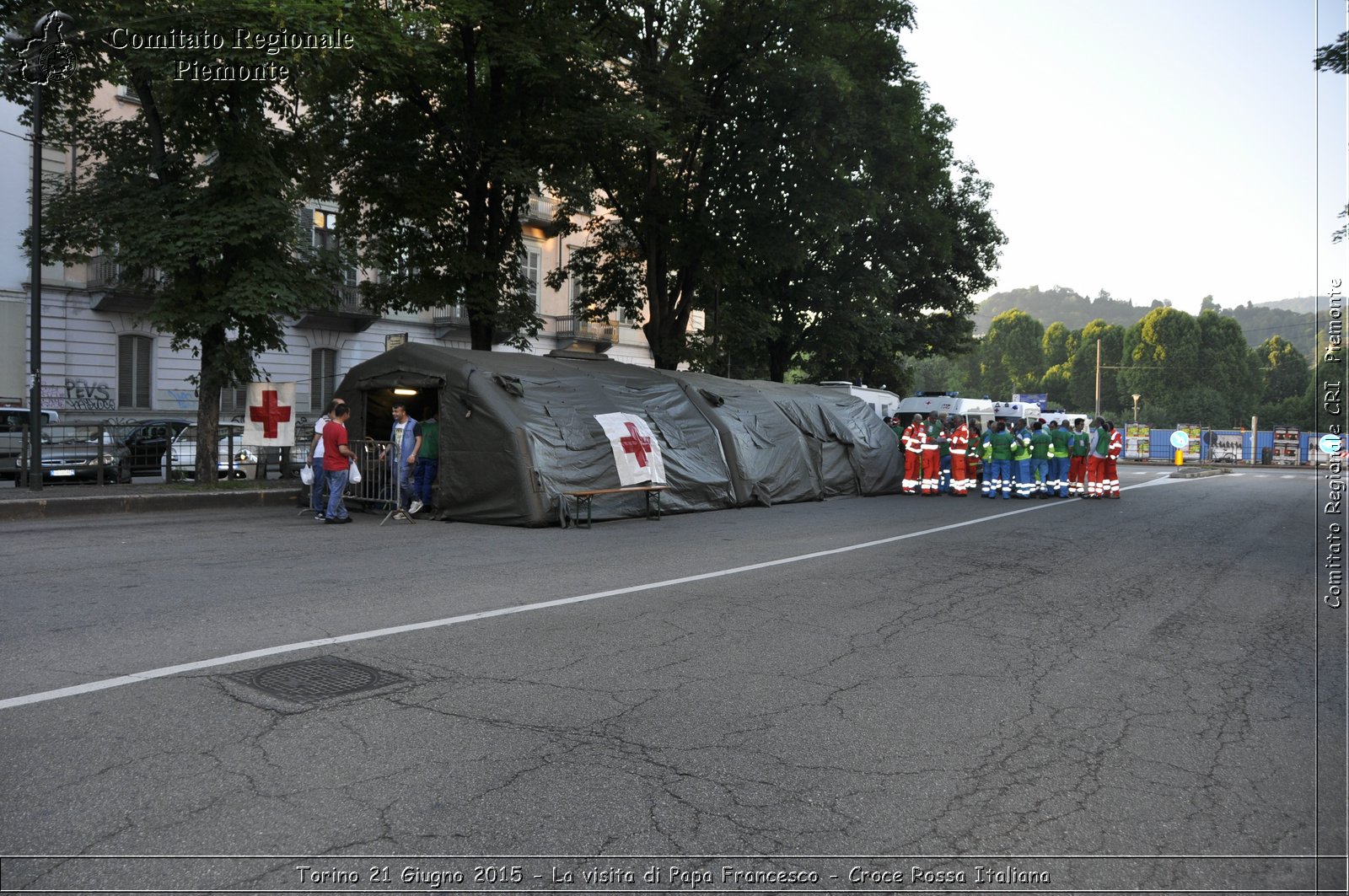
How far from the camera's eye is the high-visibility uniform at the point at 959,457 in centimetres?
2112

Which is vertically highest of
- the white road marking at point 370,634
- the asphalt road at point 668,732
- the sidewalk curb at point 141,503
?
the sidewalk curb at point 141,503

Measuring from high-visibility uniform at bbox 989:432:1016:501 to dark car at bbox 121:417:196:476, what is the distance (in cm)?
1751

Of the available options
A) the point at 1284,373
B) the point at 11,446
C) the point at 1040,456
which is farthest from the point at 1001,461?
the point at 1284,373

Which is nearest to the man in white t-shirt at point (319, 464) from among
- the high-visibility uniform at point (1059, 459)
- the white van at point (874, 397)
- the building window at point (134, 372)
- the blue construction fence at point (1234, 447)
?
the white van at point (874, 397)

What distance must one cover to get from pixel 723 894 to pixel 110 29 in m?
16.7

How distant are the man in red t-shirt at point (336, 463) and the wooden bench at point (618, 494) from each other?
323 cm

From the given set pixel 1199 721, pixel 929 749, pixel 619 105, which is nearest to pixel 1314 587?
pixel 1199 721

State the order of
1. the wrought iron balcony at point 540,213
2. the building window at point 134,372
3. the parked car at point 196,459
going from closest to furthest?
the parked car at point 196,459 → the building window at point 134,372 → the wrought iron balcony at point 540,213

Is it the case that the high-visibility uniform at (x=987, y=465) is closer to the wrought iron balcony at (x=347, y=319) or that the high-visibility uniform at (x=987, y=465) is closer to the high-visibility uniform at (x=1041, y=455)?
the high-visibility uniform at (x=1041, y=455)

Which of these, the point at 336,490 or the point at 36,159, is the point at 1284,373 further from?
the point at 36,159

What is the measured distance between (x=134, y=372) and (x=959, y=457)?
25.1 m

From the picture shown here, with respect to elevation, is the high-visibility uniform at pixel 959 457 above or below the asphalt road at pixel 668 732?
above

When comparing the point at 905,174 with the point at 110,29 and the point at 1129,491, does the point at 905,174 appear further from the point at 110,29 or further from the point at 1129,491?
the point at 110,29

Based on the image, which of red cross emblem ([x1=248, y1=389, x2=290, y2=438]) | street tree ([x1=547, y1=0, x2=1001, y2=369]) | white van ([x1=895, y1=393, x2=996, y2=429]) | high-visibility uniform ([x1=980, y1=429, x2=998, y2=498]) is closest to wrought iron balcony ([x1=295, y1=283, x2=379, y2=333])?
street tree ([x1=547, y1=0, x2=1001, y2=369])
